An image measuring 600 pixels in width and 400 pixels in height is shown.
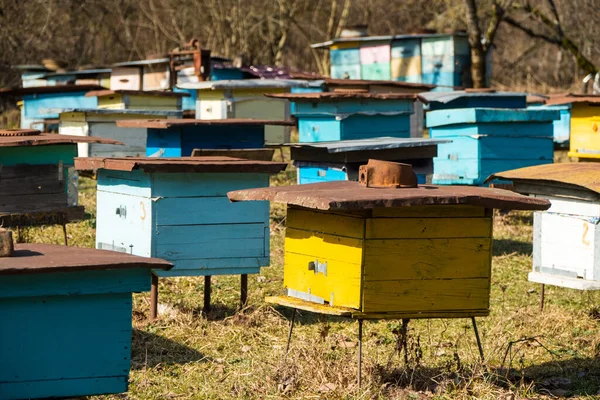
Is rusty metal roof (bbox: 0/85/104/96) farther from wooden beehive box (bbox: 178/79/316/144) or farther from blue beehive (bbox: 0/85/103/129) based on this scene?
wooden beehive box (bbox: 178/79/316/144)

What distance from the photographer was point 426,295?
4.66 m

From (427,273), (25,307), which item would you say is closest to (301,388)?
(427,273)

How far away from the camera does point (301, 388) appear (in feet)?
15.6

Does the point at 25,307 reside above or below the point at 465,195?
below

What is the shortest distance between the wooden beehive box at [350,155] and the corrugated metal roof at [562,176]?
204 centimetres

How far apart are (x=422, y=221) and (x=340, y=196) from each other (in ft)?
1.70

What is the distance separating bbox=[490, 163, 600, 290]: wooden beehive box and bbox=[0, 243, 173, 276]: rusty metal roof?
10.1 feet

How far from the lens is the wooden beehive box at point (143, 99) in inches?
566

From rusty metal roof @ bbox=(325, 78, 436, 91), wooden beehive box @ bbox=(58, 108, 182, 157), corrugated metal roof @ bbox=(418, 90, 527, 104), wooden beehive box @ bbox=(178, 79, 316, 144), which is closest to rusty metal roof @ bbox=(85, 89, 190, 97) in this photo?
wooden beehive box @ bbox=(178, 79, 316, 144)

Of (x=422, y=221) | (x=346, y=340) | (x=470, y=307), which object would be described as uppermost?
(x=422, y=221)

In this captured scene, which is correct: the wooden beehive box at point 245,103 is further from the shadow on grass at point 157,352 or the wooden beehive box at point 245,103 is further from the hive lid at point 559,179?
the shadow on grass at point 157,352

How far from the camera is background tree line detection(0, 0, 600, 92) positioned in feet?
75.3

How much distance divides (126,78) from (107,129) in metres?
6.66

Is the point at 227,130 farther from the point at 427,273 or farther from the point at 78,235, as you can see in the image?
the point at 427,273
